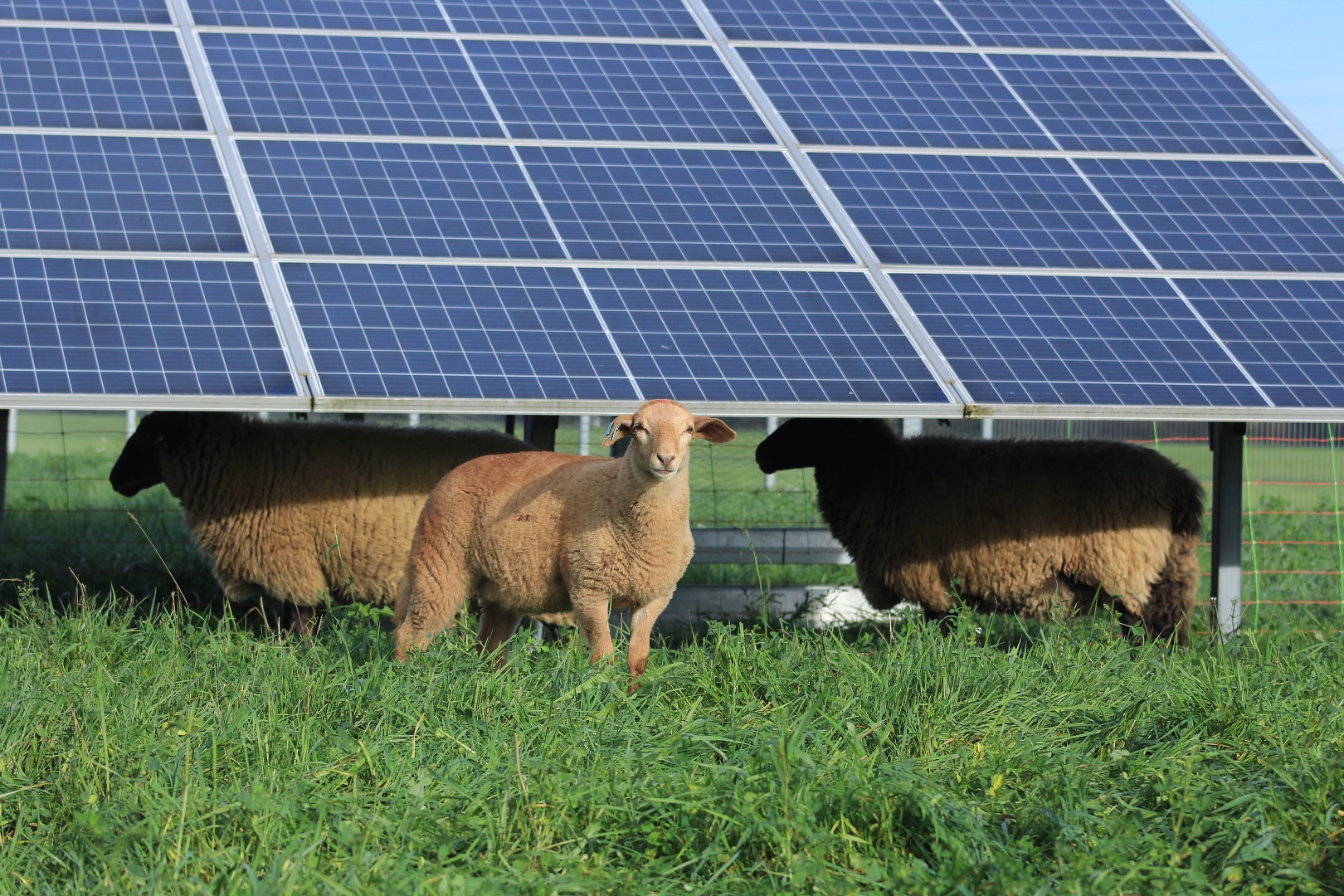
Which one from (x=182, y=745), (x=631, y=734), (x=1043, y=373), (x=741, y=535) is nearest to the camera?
(x=182, y=745)

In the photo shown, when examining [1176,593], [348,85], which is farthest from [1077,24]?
[348,85]

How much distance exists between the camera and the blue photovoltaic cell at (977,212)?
7.55 meters

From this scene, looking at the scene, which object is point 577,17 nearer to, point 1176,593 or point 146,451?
point 146,451

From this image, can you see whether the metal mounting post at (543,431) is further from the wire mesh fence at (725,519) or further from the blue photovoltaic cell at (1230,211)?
the blue photovoltaic cell at (1230,211)

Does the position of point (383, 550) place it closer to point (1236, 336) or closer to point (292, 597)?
point (292, 597)

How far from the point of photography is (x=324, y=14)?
9.39 meters

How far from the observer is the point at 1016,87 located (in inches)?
371

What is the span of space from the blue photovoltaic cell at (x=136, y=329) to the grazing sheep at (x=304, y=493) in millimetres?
1449

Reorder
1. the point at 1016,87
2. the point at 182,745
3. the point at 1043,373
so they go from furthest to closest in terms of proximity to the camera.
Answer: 1. the point at 1016,87
2. the point at 1043,373
3. the point at 182,745

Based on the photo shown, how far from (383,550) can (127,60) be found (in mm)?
3620

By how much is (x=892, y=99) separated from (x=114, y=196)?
495 centimetres

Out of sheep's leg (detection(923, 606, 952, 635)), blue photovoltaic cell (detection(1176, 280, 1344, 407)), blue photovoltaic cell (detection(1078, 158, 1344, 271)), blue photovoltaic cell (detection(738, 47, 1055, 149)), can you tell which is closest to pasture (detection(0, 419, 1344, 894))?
blue photovoltaic cell (detection(1176, 280, 1344, 407))

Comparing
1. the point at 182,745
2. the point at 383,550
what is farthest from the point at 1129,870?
the point at 383,550

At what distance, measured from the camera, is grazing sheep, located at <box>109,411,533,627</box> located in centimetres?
759
